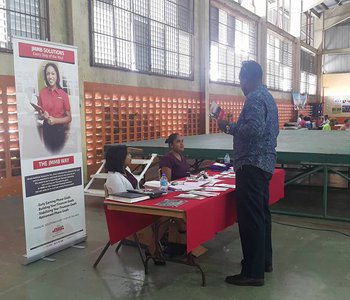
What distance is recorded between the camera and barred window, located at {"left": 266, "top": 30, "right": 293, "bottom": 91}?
16.7 metres

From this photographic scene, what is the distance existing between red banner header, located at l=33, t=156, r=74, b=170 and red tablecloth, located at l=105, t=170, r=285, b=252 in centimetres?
79

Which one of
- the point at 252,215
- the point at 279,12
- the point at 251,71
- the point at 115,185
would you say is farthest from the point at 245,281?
the point at 279,12

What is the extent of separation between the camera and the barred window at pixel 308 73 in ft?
68.3

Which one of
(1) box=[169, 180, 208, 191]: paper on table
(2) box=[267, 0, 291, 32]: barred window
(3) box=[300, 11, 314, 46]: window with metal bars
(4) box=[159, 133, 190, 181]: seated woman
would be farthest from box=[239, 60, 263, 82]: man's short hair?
(3) box=[300, 11, 314, 46]: window with metal bars

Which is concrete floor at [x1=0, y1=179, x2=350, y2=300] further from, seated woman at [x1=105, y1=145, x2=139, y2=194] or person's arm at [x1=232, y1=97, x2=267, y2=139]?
person's arm at [x1=232, y1=97, x2=267, y2=139]

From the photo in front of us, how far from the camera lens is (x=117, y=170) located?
3.43 metres

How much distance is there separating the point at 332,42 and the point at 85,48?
61.4 feet

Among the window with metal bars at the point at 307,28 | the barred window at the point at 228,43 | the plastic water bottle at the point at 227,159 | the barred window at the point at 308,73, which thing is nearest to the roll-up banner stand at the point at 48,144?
the plastic water bottle at the point at 227,159

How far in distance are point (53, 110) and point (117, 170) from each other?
2.51ft

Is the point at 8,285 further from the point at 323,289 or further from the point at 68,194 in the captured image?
the point at 323,289

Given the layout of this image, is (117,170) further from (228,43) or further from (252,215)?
(228,43)

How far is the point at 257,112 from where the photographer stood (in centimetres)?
271

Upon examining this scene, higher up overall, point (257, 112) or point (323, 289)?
point (257, 112)

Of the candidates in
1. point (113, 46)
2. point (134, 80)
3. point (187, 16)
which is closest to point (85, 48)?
point (113, 46)
